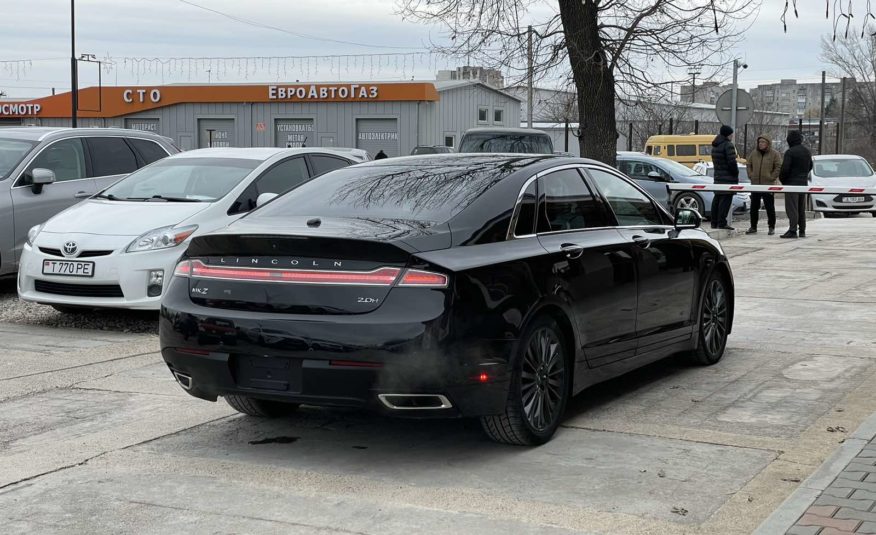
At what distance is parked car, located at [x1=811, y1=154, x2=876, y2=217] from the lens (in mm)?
27828

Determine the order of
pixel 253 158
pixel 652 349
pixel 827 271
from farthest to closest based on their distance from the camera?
pixel 827 271
pixel 253 158
pixel 652 349

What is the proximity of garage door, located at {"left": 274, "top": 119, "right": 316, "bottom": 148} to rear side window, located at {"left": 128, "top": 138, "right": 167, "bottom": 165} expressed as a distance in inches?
1509

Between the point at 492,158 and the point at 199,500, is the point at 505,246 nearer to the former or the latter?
the point at 492,158

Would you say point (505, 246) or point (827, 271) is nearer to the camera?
point (505, 246)

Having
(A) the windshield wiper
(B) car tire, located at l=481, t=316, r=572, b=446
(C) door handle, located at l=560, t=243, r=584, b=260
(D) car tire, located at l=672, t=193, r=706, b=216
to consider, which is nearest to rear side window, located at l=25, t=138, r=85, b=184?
(A) the windshield wiper

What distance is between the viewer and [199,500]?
16.4 feet

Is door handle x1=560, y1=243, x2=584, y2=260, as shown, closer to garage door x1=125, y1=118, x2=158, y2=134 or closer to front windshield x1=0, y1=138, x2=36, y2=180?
front windshield x1=0, y1=138, x2=36, y2=180

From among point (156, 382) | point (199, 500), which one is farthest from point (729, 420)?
Answer: point (156, 382)

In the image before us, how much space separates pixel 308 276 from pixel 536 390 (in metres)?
A: 1.32

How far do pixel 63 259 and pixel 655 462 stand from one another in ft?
19.5

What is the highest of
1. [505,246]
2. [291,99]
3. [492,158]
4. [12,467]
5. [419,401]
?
[291,99]

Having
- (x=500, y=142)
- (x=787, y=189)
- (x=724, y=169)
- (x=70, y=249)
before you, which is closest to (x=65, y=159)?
(x=70, y=249)

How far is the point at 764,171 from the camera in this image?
20500 millimetres

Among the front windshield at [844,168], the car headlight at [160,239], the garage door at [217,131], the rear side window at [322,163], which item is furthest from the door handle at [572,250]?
the garage door at [217,131]
